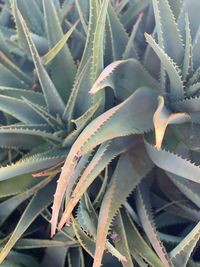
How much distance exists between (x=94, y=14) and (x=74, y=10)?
0.25 metres

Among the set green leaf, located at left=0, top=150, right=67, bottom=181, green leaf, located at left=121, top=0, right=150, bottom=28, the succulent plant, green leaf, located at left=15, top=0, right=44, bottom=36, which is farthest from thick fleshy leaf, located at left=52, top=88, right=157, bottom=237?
green leaf, located at left=15, top=0, right=44, bottom=36

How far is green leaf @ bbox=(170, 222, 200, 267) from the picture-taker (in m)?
0.77

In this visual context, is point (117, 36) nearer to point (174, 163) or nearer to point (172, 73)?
point (172, 73)

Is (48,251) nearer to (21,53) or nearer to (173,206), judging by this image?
(173,206)

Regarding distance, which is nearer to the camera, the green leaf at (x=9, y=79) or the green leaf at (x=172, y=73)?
the green leaf at (x=172, y=73)

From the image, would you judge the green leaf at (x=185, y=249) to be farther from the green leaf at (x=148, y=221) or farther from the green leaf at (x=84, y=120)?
the green leaf at (x=84, y=120)

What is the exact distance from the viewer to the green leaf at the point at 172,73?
31.5 inches

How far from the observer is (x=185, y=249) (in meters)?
0.82

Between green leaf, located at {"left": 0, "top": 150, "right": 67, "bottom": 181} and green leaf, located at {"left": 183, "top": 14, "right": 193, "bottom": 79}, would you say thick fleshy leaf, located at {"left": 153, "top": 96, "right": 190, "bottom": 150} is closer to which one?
green leaf, located at {"left": 183, "top": 14, "right": 193, "bottom": 79}

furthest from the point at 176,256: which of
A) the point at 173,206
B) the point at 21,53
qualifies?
the point at 21,53

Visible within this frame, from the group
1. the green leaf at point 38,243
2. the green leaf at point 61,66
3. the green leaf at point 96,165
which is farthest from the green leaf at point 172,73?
the green leaf at point 38,243

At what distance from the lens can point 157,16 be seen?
32.9 inches

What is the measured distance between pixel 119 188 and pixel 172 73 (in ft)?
0.68

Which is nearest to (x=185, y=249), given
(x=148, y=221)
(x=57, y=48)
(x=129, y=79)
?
(x=148, y=221)
